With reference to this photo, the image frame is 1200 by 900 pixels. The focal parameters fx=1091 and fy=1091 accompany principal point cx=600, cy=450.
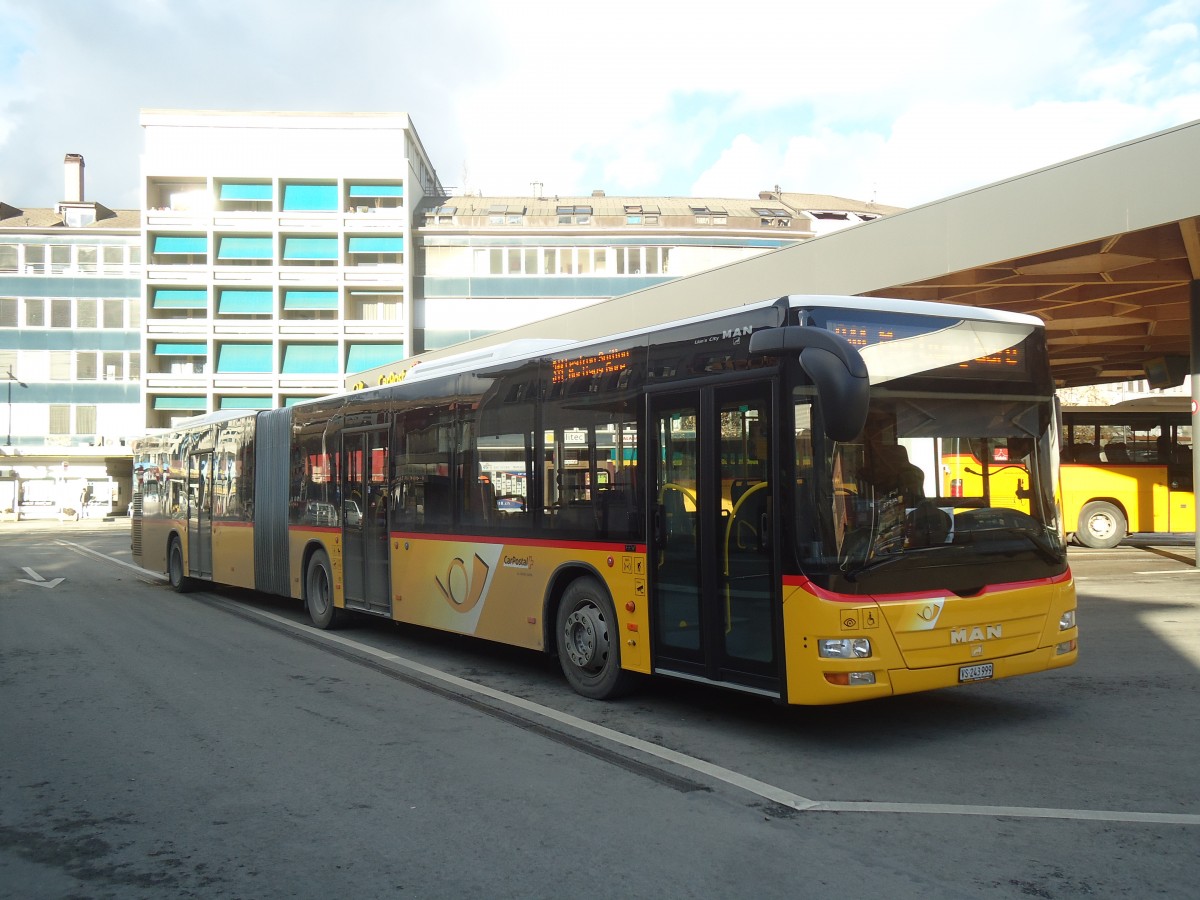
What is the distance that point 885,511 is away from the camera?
6.92 m

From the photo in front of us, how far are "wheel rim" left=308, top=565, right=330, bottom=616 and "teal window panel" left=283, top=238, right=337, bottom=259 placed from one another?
5239 cm

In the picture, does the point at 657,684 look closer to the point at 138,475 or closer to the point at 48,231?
the point at 138,475

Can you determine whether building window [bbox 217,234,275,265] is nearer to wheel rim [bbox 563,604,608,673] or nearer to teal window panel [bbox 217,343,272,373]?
teal window panel [bbox 217,343,272,373]

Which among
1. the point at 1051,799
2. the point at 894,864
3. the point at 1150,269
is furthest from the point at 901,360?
the point at 1150,269

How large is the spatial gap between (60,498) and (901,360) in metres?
68.1

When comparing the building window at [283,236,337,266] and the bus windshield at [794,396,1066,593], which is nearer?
the bus windshield at [794,396,1066,593]

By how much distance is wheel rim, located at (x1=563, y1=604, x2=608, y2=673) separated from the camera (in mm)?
8734

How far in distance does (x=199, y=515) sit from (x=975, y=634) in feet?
47.8

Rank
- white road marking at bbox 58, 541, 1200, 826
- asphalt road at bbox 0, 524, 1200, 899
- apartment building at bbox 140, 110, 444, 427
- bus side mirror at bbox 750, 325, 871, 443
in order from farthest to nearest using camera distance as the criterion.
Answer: apartment building at bbox 140, 110, 444, 427
bus side mirror at bbox 750, 325, 871, 443
white road marking at bbox 58, 541, 1200, 826
asphalt road at bbox 0, 524, 1200, 899

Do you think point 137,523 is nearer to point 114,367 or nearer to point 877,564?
point 877,564

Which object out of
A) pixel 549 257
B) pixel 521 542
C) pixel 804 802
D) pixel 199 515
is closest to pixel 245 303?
pixel 549 257

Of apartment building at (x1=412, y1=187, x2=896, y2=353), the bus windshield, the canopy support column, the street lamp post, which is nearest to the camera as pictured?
the bus windshield

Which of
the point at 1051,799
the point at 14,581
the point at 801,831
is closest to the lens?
the point at 801,831

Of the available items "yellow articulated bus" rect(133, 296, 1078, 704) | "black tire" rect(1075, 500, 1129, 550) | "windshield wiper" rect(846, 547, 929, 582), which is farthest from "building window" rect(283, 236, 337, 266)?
"windshield wiper" rect(846, 547, 929, 582)
